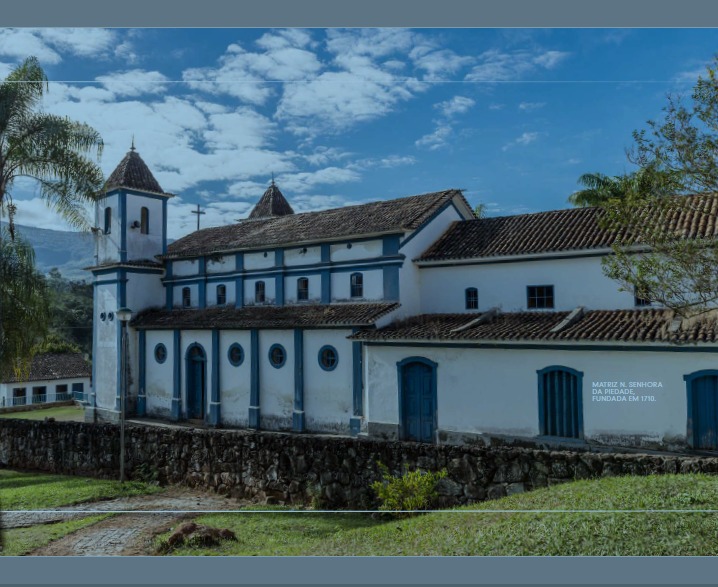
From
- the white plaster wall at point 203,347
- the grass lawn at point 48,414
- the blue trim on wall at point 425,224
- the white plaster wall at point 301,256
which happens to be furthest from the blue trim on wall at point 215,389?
the blue trim on wall at point 425,224

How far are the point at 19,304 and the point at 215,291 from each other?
7.79 m

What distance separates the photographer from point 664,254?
645 cm

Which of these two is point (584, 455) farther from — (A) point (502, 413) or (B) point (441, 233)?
(B) point (441, 233)

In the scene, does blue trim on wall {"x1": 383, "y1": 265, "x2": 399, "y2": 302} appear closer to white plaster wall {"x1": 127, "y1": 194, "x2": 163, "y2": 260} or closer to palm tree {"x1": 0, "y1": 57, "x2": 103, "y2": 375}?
white plaster wall {"x1": 127, "y1": 194, "x2": 163, "y2": 260}

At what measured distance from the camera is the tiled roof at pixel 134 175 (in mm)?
8086

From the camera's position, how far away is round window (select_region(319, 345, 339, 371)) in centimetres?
1354

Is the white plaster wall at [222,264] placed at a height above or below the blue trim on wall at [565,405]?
above

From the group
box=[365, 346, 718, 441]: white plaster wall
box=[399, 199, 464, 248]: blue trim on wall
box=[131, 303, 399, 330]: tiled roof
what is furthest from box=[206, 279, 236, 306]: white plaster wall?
box=[399, 199, 464, 248]: blue trim on wall

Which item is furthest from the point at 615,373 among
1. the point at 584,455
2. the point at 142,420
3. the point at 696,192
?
the point at 142,420

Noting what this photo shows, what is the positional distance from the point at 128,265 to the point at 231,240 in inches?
100

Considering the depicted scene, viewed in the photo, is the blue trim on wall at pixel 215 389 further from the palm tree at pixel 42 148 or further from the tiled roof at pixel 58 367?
the palm tree at pixel 42 148

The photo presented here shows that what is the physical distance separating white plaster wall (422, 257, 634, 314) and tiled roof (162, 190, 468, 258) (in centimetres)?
134

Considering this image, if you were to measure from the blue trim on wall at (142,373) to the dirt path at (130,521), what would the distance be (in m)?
4.43

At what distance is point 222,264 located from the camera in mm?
15773
